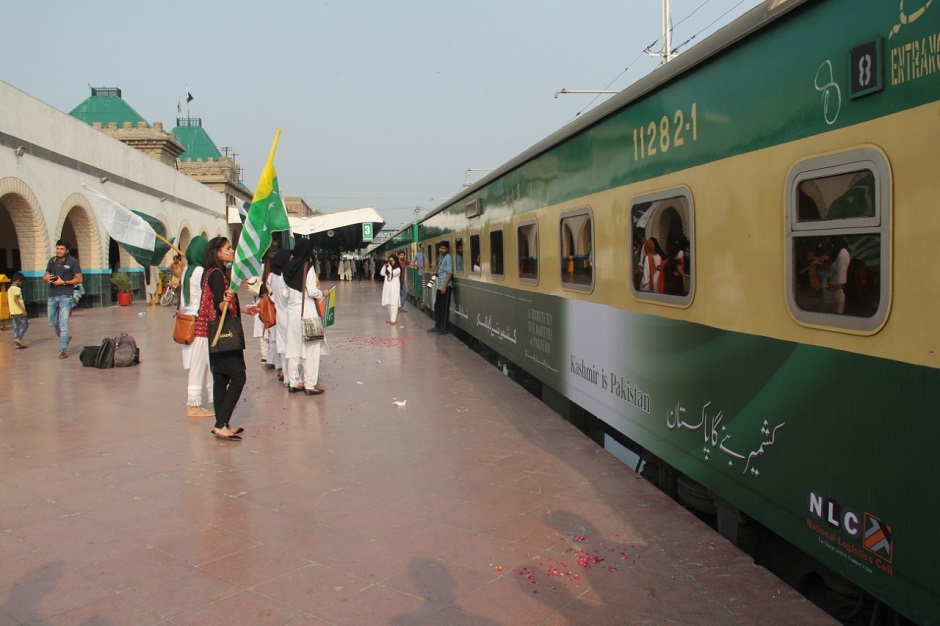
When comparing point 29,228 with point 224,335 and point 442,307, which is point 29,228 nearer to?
point 442,307

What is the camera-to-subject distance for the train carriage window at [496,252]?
Result: 1057 centimetres

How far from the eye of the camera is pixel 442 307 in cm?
1672

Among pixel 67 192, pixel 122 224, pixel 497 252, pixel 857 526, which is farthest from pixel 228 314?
pixel 67 192

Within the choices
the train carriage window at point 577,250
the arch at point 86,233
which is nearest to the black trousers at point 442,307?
the train carriage window at point 577,250

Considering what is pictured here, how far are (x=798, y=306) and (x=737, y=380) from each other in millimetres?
665

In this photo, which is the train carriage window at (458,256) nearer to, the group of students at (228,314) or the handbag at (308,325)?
the group of students at (228,314)

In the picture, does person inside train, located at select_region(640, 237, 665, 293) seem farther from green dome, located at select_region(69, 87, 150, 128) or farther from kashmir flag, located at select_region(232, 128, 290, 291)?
green dome, located at select_region(69, 87, 150, 128)

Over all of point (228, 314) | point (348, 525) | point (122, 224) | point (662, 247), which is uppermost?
point (122, 224)

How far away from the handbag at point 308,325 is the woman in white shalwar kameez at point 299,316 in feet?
0.04

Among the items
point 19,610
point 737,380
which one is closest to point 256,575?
point 19,610

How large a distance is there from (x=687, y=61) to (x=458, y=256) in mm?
10570

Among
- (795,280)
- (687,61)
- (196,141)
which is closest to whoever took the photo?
(795,280)

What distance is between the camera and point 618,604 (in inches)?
148

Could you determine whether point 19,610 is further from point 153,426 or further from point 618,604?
point 153,426
